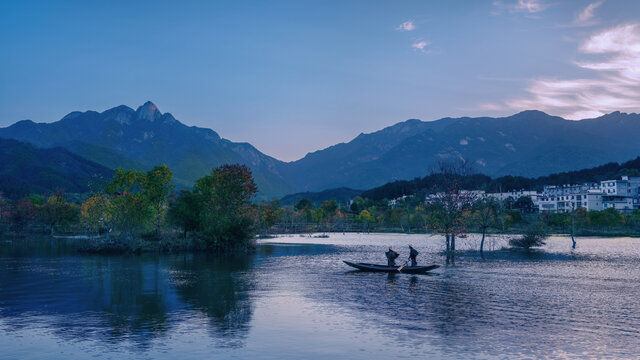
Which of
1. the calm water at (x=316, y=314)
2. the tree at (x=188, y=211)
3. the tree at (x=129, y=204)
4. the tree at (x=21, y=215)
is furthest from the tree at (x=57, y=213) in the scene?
the calm water at (x=316, y=314)

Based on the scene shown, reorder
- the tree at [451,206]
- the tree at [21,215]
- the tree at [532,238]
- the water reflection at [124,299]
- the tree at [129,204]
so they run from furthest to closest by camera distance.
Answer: the tree at [21,215] < the tree at [532,238] < the tree at [129,204] < the tree at [451,206] < the water reflection at [124,299]

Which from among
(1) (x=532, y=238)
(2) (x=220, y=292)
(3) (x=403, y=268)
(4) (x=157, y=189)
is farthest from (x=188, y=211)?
(1) (x=532, y=238)

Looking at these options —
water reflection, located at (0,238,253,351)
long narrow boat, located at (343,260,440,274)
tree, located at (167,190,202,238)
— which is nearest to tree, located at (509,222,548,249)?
long narrow boat, located at (343,260,440,274)

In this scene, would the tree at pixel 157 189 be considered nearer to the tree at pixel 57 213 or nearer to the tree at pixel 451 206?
the tree at pixel 451 206

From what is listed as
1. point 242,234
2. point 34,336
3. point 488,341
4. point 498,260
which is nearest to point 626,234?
point 498,260

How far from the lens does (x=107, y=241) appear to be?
270 feet

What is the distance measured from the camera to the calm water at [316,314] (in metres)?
22.2

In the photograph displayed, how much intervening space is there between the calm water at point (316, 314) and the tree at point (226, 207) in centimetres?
3302

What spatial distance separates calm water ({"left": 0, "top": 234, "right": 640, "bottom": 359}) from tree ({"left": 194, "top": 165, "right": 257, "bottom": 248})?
33.0 metres

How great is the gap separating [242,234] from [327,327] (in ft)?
207

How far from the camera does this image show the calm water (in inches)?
875

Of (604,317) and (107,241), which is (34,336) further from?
(107,241)

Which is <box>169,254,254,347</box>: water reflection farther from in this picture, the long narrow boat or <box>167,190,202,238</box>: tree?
<box>167,190,202,238</box>: tree

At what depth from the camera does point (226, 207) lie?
92.3 meters
